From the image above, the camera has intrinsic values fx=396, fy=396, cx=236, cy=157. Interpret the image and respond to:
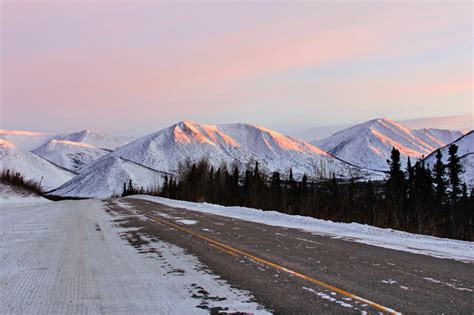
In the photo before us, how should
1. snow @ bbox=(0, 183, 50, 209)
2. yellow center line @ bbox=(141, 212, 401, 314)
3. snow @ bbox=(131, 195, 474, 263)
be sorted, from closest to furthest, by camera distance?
yellow center line @ bbox=(141, 212, 401, 314) → snow @ bbox=(131, 195, 474, 263) → snow @ bbox=(0, 183, 50, 209)

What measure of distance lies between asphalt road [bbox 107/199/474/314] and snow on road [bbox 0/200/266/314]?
1.56ft

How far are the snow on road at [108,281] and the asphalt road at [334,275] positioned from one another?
1.56ft

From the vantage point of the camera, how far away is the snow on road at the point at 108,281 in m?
5.21

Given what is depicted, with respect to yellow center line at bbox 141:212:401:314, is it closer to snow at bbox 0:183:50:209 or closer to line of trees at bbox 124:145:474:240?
line of trees at bbox 124:145:474:240

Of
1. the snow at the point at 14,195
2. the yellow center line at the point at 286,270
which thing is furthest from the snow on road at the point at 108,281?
the snow at the point at 14,195

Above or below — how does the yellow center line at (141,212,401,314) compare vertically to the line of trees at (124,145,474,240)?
below

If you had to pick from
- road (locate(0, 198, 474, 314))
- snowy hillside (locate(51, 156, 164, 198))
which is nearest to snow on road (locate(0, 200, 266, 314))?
road (locate(0, 198, 474, 314))

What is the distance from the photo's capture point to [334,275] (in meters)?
6.72

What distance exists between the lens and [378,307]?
16.4 feet

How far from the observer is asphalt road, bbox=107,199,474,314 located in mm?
5188

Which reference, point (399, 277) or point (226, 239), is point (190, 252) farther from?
point (399, 277)

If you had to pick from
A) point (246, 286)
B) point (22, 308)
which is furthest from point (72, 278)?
point (246, 286)

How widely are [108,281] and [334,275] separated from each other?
3.77m

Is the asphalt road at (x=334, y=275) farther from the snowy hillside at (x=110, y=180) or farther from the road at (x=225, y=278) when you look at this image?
the snowy hillside at (x=110, y=180)
